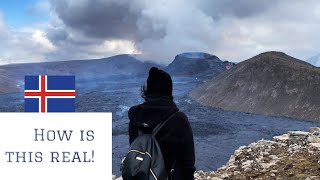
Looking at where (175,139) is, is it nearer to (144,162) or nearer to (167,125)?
(167,125)

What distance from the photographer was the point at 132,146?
571 cm

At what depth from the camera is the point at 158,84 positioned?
19.8 feet

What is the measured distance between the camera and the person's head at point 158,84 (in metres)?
5.96

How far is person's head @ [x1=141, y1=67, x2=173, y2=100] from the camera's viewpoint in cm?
596

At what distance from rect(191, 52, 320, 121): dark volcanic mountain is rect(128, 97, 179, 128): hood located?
368 ft

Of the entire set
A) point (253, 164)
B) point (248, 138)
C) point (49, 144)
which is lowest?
point (248, 138)

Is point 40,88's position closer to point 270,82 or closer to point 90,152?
point 90,152

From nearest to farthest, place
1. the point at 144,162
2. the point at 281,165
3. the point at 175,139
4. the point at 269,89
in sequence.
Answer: the point at 144,162 → the point at 175,139 → the point at 281,165 → the point at 269,89

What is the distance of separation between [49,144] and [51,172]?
0.43 meters

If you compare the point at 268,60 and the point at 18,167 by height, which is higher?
the point at 268,60

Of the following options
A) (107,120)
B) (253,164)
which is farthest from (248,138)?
(107,120)
